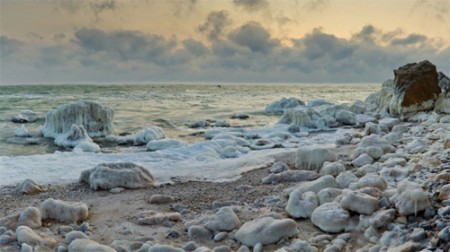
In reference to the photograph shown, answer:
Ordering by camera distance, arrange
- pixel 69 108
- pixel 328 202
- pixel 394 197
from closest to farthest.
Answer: pixel 394 197, pixel 328 202, pixel 69 108

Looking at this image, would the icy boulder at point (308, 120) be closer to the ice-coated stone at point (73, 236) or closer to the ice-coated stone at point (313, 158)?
the ice-coated stone at point (313, 158)

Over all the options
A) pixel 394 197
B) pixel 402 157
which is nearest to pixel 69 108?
pixel 402 157

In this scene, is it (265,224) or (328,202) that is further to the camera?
(328,202)

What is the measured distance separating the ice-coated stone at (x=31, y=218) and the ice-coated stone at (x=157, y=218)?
102 cm

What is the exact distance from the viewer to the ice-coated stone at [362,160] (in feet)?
22.1

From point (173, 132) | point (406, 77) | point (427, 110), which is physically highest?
point (406, 77)

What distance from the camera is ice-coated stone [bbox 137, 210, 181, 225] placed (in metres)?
4.52

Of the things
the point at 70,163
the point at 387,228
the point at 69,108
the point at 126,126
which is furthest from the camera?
the point at 126,126

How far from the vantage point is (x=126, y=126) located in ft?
50.8

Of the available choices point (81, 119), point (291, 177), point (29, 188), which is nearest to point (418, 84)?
point (291, 177)

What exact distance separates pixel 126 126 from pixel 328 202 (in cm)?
1197

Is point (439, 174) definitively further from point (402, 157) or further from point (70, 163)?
point (70, 163)

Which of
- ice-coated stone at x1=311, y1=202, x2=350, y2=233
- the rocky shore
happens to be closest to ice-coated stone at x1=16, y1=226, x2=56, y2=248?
the rocky shore

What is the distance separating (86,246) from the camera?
3682 millimetres
